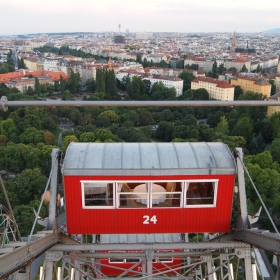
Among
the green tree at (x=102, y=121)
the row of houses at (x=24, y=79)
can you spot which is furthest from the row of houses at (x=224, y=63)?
the green tree at (x=102, y=121)

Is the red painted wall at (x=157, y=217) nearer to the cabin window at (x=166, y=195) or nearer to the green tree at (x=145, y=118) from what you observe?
the cabin window at (x=166, y=195)

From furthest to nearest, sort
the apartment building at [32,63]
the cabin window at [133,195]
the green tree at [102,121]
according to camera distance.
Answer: the apartment building at [32,63]
the green tree at [102,121]
the cabin window at [133,195]

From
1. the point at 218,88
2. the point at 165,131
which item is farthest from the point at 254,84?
the point at 165,131

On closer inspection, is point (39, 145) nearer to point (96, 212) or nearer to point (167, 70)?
point (96, 212)

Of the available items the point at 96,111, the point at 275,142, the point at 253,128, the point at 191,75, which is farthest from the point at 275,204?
the point at 191,75

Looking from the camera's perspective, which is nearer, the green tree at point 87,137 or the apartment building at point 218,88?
the green tree at point 87,137

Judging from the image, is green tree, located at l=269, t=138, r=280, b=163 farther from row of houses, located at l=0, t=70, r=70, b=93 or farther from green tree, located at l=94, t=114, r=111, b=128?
row of houses, located at l=0, t=70, r=70, b=93
